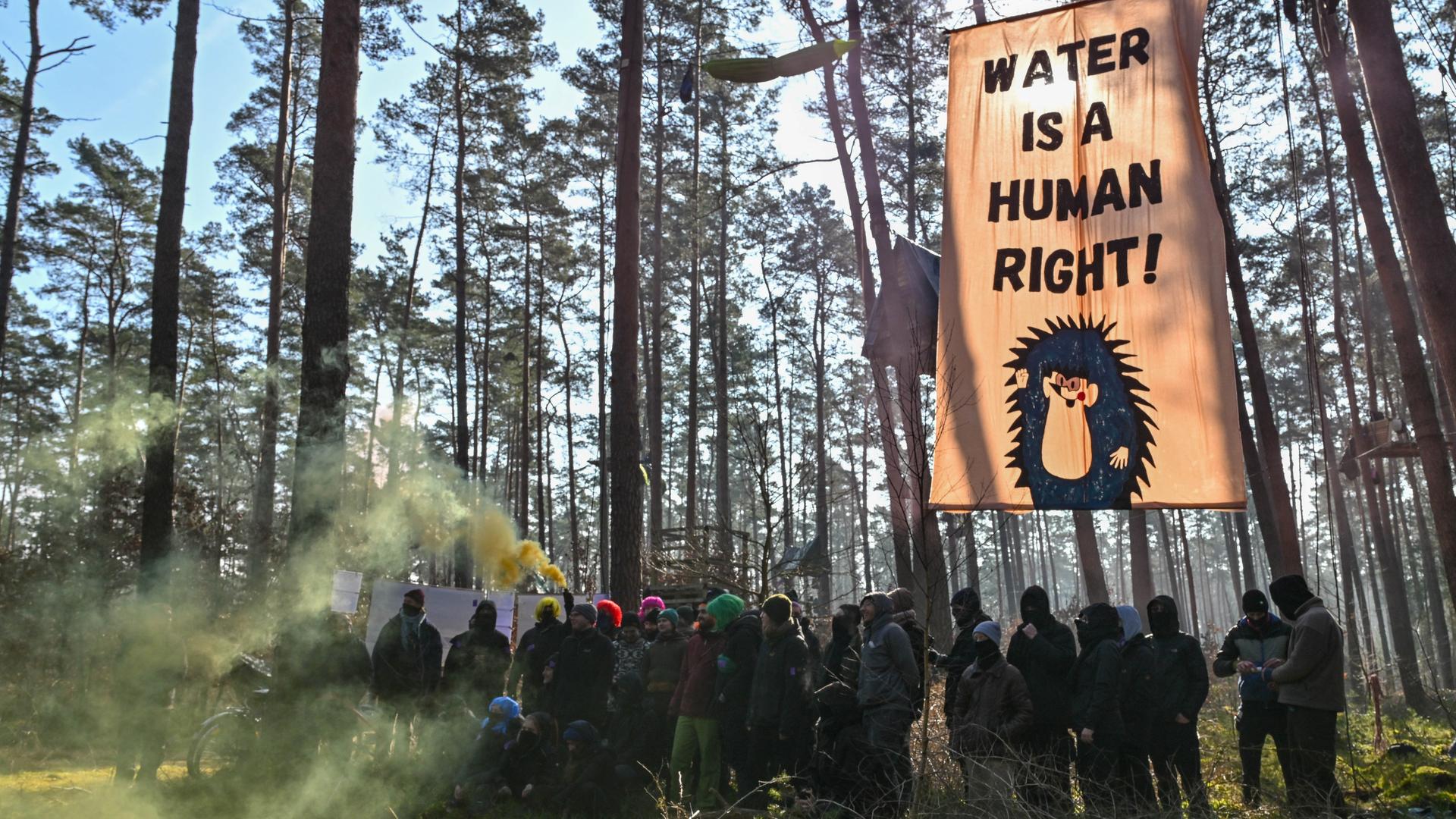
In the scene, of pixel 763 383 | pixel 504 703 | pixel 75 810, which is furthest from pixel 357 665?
pixel 763 383

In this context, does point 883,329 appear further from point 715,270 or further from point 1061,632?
point 715,270

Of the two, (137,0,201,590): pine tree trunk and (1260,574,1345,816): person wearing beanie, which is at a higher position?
(137,0,201,590): pine tree trunk

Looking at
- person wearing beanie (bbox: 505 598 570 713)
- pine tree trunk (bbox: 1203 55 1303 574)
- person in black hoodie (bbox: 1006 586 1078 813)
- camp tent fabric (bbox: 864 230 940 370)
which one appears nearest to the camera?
person in black hoodie (bbox: 1006 586 1078 813)

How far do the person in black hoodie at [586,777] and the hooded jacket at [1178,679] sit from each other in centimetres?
415

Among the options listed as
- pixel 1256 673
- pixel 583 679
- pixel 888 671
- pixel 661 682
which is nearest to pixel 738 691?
pixel 661 682

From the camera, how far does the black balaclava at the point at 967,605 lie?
267 inches

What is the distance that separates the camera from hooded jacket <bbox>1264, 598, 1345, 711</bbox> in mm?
5941

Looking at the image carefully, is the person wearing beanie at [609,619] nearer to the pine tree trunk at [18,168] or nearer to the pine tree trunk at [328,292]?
the pine tree trunk at [328,292]

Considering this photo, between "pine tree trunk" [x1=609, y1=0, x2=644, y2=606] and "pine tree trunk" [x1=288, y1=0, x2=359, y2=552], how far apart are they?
3257 mm

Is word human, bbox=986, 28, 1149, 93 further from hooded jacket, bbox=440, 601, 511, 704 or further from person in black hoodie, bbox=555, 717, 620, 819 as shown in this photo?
hooded jacket, bbox=440, 601, 511, 704

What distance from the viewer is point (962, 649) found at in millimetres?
6570

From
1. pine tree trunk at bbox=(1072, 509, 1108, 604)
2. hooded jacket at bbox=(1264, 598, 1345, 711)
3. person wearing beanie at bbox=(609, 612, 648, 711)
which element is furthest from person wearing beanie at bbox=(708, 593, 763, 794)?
pine tree trunk at bbox=(1072, 509, 1108, 604)

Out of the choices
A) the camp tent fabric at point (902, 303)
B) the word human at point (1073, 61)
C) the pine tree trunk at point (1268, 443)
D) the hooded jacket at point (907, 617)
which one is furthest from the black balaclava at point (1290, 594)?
the pine tree trunk at point (1268, 443)

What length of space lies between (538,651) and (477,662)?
2.96 feet
